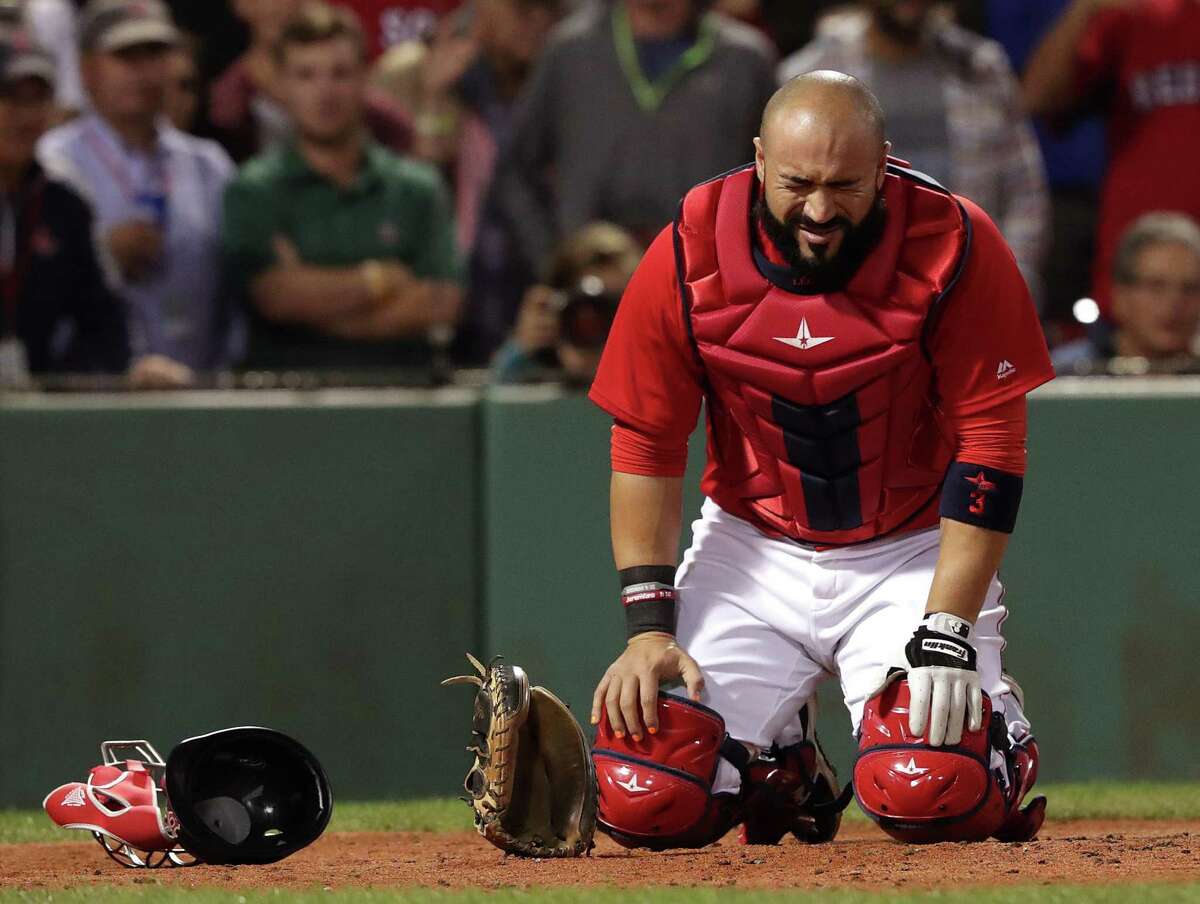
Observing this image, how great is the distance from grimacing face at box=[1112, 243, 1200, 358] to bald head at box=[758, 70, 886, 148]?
2782 mm

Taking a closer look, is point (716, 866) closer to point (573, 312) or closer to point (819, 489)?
point (819, 489)

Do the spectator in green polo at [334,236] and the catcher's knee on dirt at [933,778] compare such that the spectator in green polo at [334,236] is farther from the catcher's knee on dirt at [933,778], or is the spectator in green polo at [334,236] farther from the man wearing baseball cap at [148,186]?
the catcher's knee on dirt at [933,778]

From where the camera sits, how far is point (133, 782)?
168 inches

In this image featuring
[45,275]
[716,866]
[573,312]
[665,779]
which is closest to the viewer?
[716,866]

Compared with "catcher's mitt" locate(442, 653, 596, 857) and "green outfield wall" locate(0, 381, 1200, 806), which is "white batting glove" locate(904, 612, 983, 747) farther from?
"green outfield wall" locate(0, 381, 1200, 806)

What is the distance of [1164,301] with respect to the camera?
6730 millimetres

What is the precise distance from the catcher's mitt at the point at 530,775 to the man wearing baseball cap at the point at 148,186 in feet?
10.3

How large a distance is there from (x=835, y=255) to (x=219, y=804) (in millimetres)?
1735

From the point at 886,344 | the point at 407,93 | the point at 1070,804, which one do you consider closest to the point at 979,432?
the point at 886,344

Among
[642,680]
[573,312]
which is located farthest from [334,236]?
[642,680]

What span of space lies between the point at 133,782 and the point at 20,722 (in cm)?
215

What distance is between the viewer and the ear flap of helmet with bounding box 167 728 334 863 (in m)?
4.09

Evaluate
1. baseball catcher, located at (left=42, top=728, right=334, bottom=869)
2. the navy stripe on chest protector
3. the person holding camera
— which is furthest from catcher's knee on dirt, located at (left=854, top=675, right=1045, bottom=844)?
the person holding camera

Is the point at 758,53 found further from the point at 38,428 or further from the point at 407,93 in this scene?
the point at 38,428
